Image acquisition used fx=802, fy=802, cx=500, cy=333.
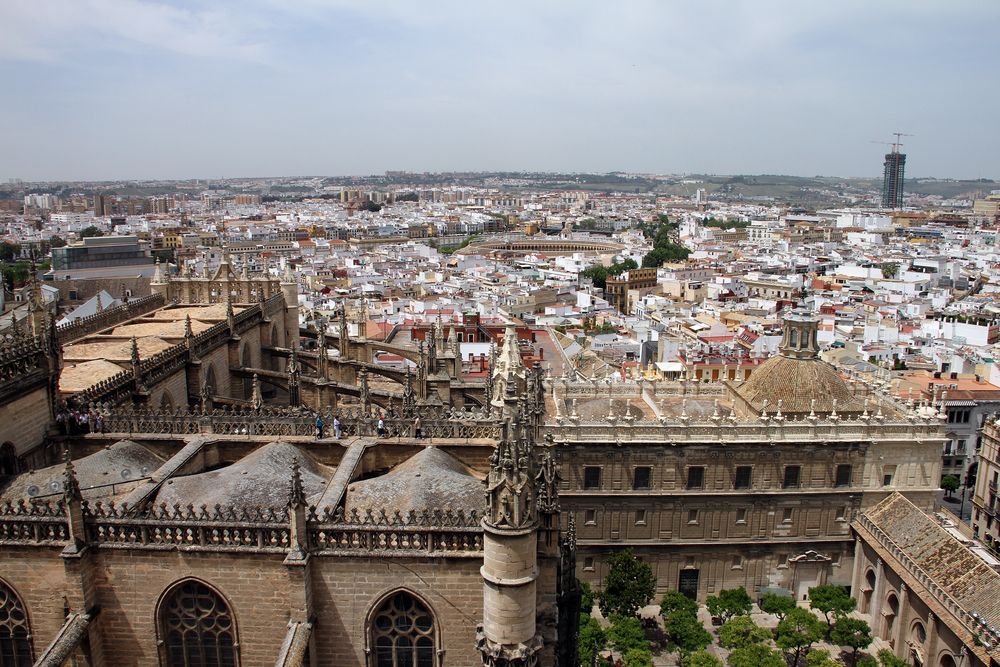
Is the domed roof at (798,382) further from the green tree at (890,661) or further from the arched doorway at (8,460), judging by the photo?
the arched doorway at (8,460)

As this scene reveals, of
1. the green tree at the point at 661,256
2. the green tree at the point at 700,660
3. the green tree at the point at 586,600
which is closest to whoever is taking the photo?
the green tree at the point at 700,660

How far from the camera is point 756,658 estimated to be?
2395 centimetres

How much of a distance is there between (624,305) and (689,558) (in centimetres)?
7180

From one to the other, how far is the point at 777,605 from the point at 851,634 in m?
2.69

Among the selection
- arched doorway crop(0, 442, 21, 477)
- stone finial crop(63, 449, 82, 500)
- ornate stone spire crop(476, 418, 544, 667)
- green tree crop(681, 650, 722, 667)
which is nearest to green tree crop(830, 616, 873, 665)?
green tree crop(681, 650, 722, 667)

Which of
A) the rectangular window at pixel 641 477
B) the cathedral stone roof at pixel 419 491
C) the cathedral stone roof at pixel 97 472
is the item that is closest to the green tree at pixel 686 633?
the rectangular window at pixel 641 477

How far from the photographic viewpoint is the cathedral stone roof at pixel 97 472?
13203 millimetres

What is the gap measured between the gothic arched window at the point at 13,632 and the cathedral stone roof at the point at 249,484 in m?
2.34

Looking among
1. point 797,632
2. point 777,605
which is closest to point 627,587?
point 777,605

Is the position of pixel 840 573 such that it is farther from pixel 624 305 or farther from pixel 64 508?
pixel 624 305

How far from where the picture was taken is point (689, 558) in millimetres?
31984

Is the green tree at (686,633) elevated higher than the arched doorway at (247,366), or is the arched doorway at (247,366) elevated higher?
the arched doorway at (247,366)

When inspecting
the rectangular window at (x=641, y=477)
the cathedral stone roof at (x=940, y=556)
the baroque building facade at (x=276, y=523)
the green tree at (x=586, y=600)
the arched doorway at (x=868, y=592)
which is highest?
the baroque building facade at (x=276, y=523)

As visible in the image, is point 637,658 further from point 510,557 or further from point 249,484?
point 510,557
